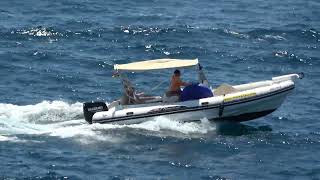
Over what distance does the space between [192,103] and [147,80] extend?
6.78 m

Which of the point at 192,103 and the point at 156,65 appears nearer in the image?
the point at 192,103

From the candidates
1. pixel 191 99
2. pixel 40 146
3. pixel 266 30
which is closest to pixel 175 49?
pixel 266 30

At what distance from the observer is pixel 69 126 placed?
3080 centimetres

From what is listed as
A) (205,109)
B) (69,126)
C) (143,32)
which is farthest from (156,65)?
(143,32)

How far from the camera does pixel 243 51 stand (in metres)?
42.7

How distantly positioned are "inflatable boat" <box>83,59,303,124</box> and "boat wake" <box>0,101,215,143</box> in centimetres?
30

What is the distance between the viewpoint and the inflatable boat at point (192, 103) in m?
31.2

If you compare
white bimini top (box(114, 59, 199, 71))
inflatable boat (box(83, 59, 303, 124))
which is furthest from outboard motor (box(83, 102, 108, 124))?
white bimini top (box(114, 59, 199, 71))

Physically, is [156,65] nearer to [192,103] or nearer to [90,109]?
[192,103]

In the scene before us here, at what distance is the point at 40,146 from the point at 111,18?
21452 millimetres

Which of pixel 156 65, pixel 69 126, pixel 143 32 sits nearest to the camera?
pixel 69 126

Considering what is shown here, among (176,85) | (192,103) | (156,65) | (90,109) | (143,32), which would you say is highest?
(156,65)

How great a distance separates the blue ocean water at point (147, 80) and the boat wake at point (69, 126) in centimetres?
3

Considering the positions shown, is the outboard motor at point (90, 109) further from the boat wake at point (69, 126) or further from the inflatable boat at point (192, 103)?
the boat wake at point (69, 126)
